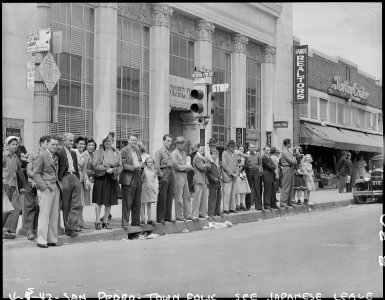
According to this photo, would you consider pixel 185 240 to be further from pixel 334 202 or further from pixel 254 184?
pixel 334 202

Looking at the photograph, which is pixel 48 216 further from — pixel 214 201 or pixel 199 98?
pixel 214 201

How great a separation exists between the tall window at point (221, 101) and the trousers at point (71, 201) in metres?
13.4

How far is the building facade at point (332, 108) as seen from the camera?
29484mm

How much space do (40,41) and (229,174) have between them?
22.2 feet

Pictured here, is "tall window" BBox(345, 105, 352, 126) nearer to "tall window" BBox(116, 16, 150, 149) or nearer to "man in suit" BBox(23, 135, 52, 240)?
"tall window" BBox(116, 16, 150, 149)

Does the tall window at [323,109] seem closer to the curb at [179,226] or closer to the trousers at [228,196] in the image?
the curb at [179,226]

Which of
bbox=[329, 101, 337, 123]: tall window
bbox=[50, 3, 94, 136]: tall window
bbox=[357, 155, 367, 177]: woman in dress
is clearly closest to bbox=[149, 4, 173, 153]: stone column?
bbox=[50, 3, 94, 136]: tall window

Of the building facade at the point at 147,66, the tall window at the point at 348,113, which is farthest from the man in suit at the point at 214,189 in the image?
the tall window at the point at 348,113

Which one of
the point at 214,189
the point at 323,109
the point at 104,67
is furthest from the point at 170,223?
the point at 323,109

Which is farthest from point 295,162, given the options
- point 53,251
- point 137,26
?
point 53,251

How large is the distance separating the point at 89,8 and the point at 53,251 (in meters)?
10.8

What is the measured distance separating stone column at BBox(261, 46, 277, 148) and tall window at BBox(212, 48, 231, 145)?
253 cm

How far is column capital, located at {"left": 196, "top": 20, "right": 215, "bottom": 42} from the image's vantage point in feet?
74.5

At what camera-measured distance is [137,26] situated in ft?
67.9
